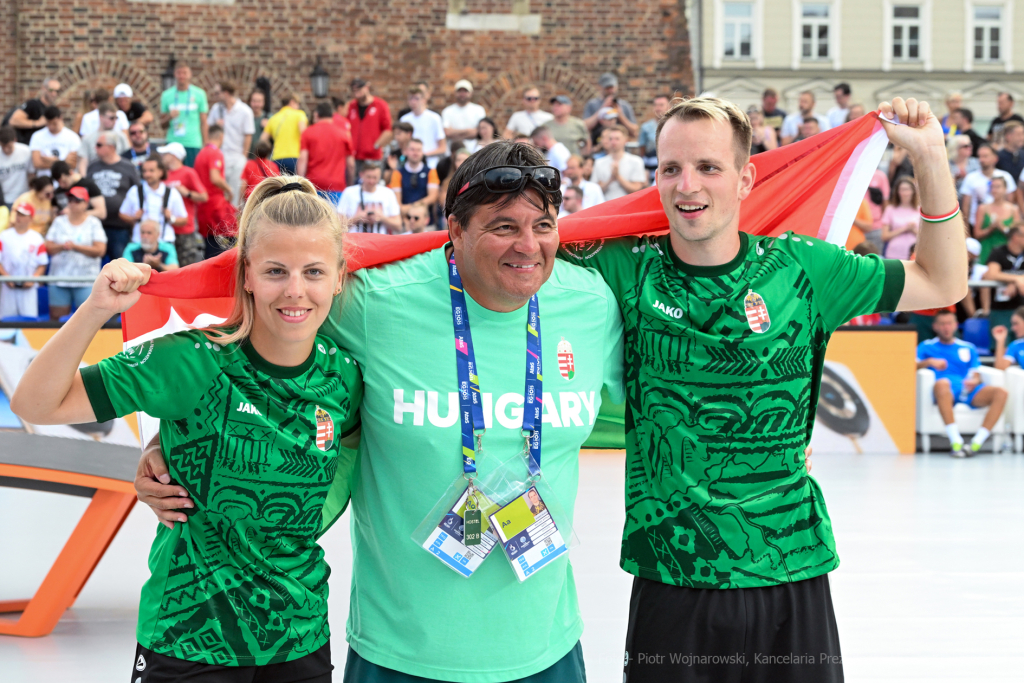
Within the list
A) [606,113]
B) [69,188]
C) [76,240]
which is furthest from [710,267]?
[606,113]

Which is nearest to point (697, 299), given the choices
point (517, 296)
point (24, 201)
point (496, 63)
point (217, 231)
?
point (517, 296)

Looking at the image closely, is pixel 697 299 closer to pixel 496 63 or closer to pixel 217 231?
pixel 217 231

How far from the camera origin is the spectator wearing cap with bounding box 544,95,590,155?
1268cm

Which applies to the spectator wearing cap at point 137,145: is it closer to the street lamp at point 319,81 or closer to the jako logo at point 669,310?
the street lamp at point 319,81

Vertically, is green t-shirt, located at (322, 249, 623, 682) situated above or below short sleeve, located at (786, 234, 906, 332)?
below

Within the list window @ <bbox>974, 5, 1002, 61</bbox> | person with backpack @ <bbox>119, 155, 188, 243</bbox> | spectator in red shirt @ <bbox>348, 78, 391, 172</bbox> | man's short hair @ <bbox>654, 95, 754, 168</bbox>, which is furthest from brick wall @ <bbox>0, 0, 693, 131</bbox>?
man's short hair @ <bbox>654, 95, 754, 168</bbox>

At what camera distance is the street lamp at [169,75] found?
16969 mm

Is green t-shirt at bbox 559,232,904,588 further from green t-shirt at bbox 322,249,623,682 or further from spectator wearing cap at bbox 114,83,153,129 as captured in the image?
spectator wearing cap at bbox 114,83,153,129

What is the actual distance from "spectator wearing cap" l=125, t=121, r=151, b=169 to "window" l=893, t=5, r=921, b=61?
2137 centimetres

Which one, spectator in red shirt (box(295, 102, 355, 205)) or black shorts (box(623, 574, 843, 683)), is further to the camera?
spectator in red shirt (box(295, 102, 355, 205))

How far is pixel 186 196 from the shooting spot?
1143 cm

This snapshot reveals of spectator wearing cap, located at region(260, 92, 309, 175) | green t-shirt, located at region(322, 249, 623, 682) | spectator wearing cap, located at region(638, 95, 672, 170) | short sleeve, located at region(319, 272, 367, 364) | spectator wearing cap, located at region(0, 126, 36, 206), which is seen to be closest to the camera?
green t-shirt, located at region(322, 249, 623, 682)

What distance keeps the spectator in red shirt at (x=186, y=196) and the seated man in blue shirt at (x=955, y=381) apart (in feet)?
24.7

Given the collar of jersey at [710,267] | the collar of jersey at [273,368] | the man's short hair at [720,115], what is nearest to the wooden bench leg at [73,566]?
the collar of jersey at [273,368]
